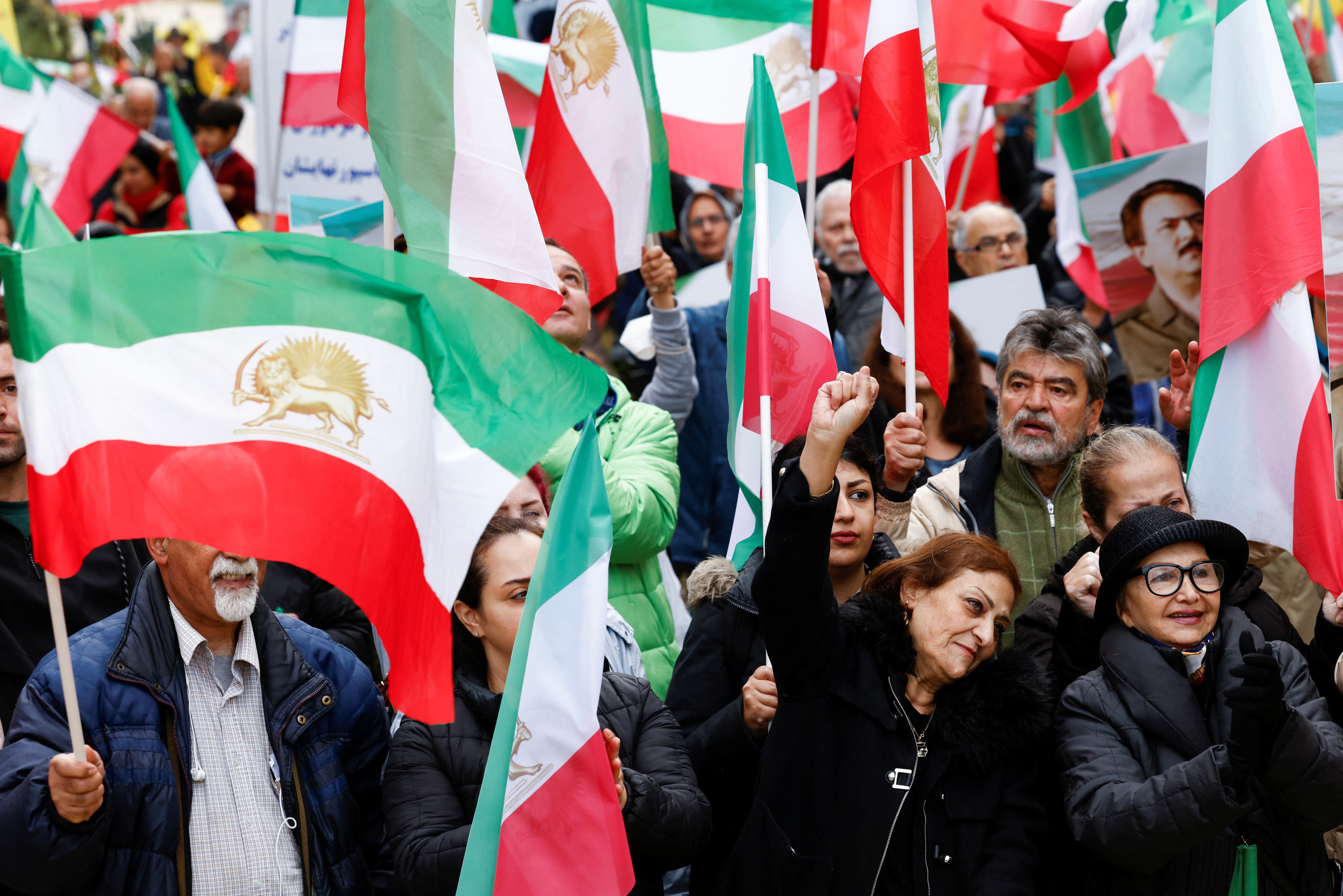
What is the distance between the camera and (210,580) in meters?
3.23

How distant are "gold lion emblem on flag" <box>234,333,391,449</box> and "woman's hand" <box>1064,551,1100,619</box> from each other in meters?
1.82

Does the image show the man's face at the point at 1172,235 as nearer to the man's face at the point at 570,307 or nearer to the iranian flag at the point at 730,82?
the iranian flag at the point at 730,82

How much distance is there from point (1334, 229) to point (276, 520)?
307cm

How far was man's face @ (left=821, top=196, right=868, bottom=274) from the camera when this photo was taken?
655 cm

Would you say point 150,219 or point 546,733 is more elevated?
point 150,219

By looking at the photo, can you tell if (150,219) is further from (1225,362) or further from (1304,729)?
(1304,729)

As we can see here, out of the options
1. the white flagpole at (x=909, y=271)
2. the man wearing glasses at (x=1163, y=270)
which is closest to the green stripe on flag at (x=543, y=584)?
the white flagpole at (x=909, y=271)

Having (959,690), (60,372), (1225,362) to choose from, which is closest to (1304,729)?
(959,690)

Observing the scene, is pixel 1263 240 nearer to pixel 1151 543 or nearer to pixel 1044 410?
pixel 1044 410

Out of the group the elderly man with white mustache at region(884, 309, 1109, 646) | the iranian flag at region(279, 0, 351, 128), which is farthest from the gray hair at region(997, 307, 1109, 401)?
the iranian flag at region(279, 0, 351, 128)

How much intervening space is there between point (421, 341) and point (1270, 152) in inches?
96.9

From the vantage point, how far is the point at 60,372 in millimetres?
2873

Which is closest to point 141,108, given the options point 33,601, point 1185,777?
point 33,601

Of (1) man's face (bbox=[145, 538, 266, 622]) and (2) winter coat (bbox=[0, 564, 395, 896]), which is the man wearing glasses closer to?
(2) winter coat (bbox=[0, 564, 395, 896])
